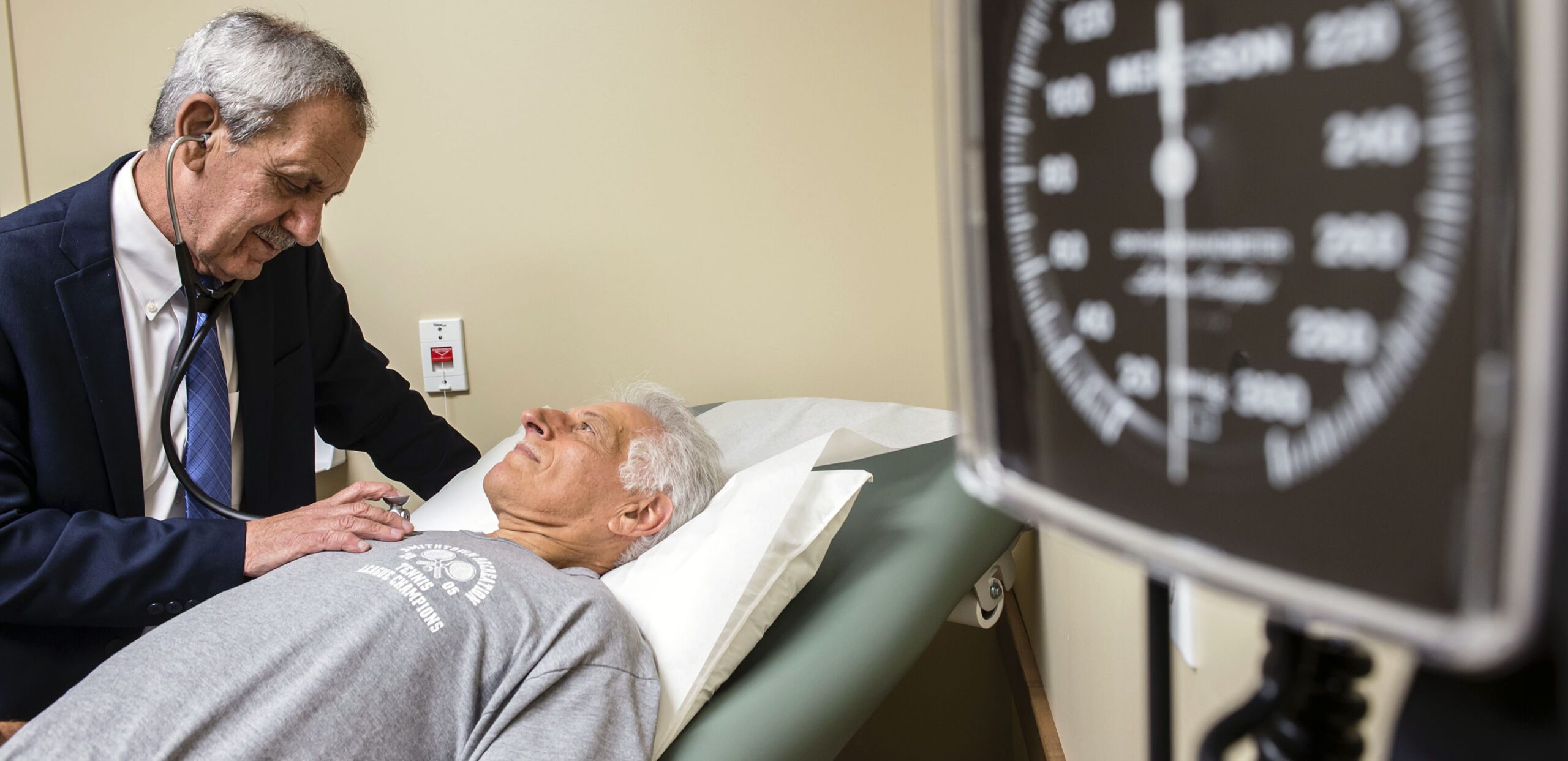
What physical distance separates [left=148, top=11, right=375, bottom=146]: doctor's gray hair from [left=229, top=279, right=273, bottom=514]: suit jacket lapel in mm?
266

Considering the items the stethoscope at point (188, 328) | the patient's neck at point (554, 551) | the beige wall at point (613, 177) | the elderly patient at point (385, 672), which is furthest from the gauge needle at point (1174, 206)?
the beige wall at point (613, 177)

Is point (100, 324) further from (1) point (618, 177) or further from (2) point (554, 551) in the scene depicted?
(1) point (618, 177)

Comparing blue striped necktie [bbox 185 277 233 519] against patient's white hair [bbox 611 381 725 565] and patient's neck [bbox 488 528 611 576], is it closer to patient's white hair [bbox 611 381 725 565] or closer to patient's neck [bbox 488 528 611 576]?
patient's neck [bbox 488 528 611 576]

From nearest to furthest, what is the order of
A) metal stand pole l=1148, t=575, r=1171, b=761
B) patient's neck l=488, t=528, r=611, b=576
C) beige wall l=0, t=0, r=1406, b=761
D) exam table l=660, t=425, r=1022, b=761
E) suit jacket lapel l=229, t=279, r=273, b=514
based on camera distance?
metal stand pole l=1148, t=575, r=1171, b=761 < exam table l=660, t=425, r=1022, b=761 < patient's neck l=488, t=528, r=611, b=576 < suit jacket lapel l=229, t=279, r=273, b=514 < beige wall l=0, t=0, r=1406, b=761

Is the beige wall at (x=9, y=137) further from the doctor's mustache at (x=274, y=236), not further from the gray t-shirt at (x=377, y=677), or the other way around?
the gray t-shirt at (x=377, y=677)

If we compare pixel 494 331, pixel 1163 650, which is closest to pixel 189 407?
pixel 494 331

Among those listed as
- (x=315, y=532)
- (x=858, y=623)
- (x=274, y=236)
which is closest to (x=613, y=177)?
(x=274, y=236)

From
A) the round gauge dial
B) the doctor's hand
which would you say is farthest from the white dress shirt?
the round gauge dial

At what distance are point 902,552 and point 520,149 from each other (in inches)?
46.1

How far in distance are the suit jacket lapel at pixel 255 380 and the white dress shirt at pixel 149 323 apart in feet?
0.16

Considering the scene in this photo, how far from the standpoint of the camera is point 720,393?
6.63ft

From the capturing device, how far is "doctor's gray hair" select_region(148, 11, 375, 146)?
4.23 ft

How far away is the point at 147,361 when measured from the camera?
140 centimetres

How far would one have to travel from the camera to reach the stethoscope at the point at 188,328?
1.31 m
